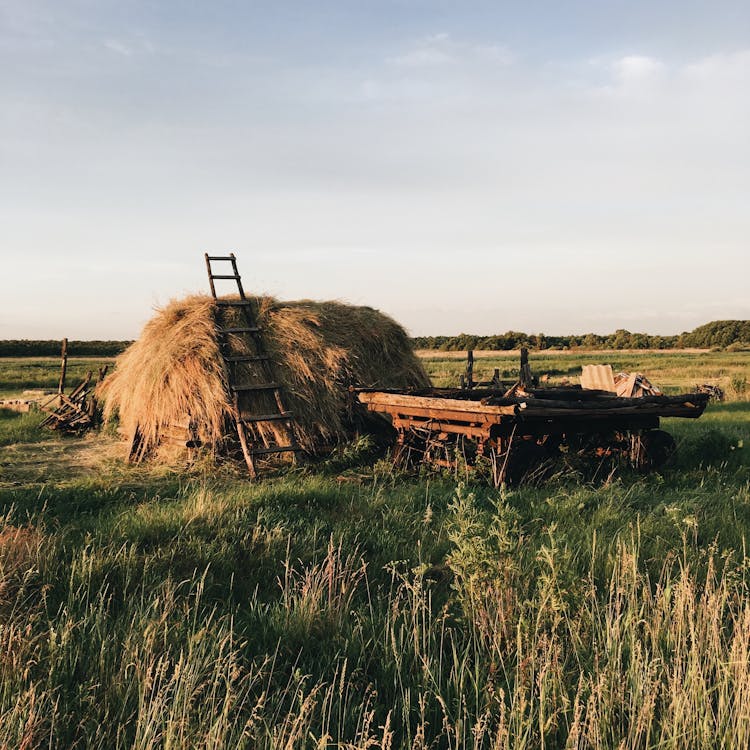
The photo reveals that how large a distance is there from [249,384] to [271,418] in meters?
1.07

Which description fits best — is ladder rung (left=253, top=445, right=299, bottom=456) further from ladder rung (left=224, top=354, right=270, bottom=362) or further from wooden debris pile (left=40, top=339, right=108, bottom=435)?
wooden debris pile (left=40, top=339, right=108, bottom=435)

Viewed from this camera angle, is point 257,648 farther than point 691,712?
Yes

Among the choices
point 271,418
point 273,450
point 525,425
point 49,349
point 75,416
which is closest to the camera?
point 525,425

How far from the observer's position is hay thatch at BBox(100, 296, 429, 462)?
38.7 ft

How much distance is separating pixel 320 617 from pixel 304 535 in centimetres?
225

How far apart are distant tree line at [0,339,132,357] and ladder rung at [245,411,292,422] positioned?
6527 centimetres

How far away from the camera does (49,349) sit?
83688mm

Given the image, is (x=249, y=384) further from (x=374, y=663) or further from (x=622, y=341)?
(x=622, y=341)

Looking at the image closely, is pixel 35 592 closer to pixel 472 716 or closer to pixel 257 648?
pixel 257 648

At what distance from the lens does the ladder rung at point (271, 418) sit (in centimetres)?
1134

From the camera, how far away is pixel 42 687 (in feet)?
11.3

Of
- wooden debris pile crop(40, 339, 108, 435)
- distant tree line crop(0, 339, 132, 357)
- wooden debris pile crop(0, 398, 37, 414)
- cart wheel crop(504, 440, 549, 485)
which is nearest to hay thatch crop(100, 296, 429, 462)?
wooden debris pile crop(40, 339, 108, 435)

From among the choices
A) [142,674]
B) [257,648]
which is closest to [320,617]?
[257,648]

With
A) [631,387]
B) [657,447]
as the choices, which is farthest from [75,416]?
[657,447]
